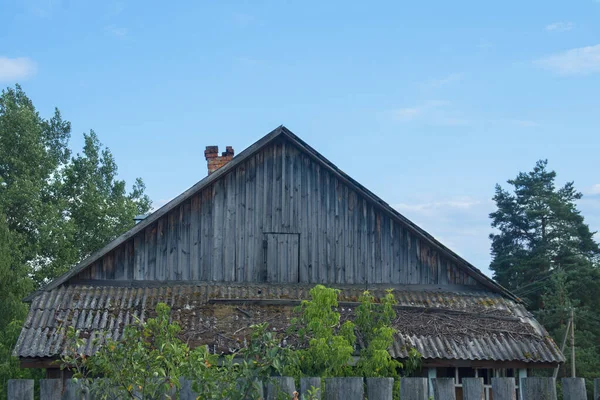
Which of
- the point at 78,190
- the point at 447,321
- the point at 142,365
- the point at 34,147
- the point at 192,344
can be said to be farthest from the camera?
the point at 78,190

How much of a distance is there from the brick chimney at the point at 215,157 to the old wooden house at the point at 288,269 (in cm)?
369

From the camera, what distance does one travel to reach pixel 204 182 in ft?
55.5

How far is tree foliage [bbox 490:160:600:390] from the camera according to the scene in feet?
142

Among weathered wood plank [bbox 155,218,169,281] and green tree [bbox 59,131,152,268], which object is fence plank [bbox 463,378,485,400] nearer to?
weathered wood plank [bbox 155,218,169,281]

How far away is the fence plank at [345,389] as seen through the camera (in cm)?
533

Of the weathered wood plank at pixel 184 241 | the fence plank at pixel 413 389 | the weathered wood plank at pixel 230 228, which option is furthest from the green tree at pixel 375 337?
the fence plank at pixel 413 389

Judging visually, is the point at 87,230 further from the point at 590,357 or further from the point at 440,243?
the point at 440,243

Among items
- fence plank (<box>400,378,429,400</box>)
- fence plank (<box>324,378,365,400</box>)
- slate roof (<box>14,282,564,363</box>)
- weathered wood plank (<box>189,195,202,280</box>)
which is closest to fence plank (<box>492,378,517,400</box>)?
fence plank (<box>400,378,429,400</box>)

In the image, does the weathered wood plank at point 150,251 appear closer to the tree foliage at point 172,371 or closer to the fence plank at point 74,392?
the tree foliage at point 172,371

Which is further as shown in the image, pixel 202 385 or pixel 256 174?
pixel 256 174

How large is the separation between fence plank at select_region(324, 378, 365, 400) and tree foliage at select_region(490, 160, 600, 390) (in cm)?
3868

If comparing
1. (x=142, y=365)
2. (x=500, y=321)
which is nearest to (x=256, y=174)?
(x=500, y=321)

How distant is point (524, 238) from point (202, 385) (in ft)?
152

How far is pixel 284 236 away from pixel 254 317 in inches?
95.9
